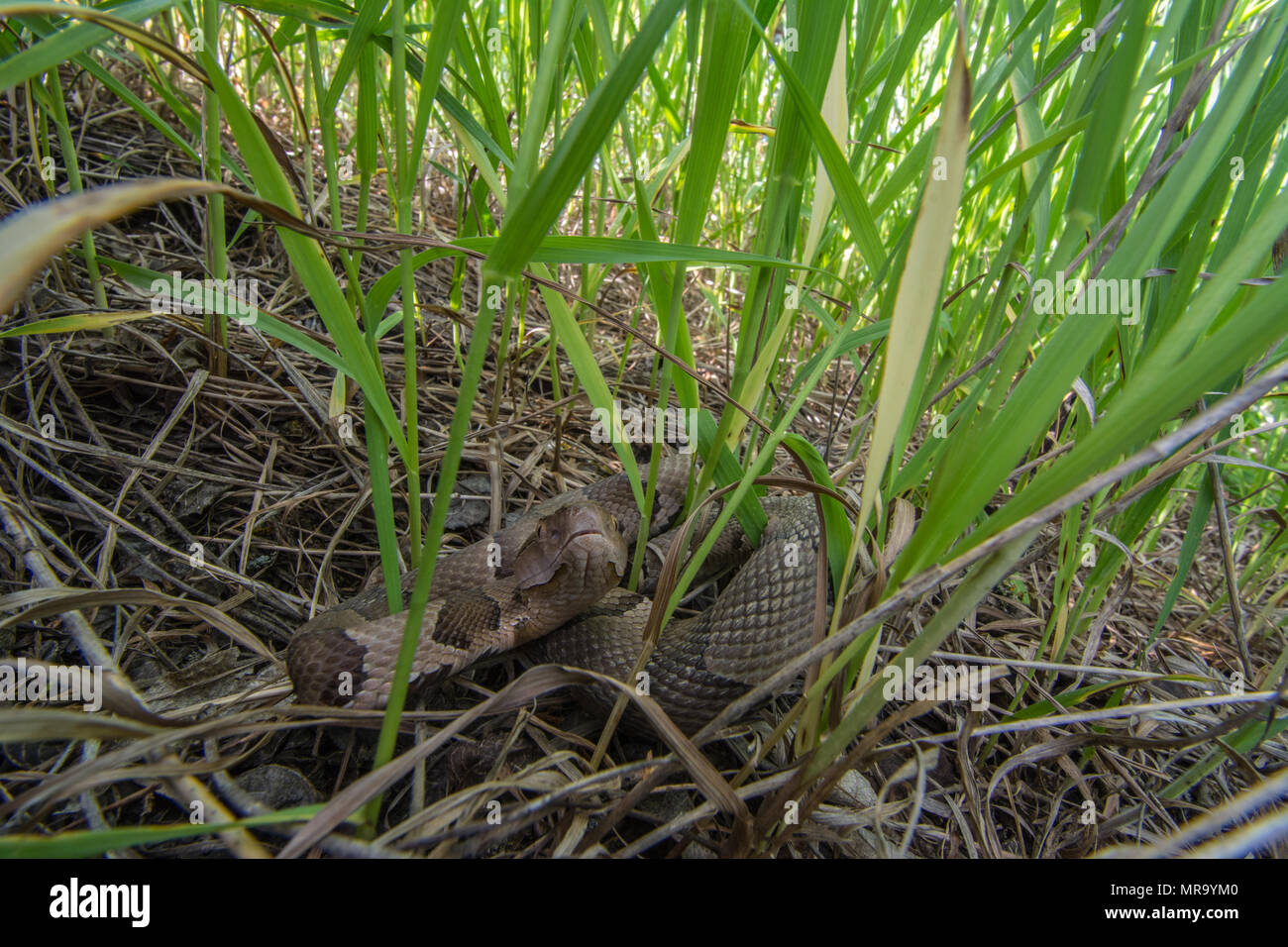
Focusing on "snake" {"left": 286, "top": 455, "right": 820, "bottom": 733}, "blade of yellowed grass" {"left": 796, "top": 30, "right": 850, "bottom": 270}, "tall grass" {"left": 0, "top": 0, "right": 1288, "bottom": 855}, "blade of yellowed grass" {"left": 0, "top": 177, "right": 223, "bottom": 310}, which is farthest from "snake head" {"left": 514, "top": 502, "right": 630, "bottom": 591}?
"blade of yellowed grass" {"left": 0, "top": 177, "right": 223, "bottom": 310}

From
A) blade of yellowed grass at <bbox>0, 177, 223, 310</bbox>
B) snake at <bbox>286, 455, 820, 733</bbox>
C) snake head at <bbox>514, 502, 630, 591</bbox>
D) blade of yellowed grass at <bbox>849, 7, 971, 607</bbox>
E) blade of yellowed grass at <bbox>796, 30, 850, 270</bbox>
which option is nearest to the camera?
blade of yellowed grass at <bbox>0, 177, 223, 310</bbox>

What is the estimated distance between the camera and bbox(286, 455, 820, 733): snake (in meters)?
1.89

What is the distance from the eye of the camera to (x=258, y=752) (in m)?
1.62

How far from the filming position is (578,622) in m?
2.31

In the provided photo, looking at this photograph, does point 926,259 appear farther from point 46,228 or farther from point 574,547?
point 574,547

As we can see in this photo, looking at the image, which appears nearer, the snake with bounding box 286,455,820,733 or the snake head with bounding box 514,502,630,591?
the snake with bounding box 286,455,820,733

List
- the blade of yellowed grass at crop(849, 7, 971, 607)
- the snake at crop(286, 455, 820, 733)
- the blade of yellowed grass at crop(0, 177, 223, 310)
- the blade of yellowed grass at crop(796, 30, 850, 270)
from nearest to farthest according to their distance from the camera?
the blade of yellowed grass at crop(0, 177, 223, 310), the blade of yellowed grass at crop(849, 7, 971, 607), the blade of yellowed grass at crop(796, 30, 850, 270), the snake at crop(286, 455, 820, 733)

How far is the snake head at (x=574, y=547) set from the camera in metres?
2.05

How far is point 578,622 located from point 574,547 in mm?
399

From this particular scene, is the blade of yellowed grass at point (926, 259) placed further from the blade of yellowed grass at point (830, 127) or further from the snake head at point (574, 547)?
the snake head at point (574, 547)

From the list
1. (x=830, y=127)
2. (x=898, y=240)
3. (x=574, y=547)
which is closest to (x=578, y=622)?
(x=574, y=547)

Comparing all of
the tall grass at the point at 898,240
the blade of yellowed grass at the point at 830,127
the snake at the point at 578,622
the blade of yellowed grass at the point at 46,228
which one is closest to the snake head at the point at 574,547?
the snake at the point at 578,622

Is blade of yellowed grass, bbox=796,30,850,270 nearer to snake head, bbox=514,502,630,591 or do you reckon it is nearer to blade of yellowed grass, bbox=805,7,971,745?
blade of yellowed grass, bbox=805,7,971,745
